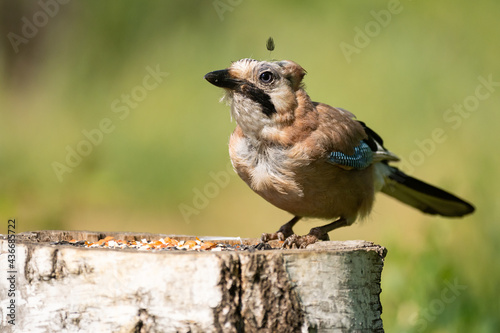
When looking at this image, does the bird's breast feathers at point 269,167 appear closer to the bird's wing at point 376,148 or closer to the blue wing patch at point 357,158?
the blue wing patch at point 357,158

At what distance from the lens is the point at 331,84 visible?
335 inches

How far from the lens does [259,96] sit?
4484mm

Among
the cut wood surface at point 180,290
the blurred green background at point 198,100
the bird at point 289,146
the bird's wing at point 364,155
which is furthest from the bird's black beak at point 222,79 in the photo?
the blurred green background at point 198,100

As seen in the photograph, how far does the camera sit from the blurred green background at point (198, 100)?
295 inches

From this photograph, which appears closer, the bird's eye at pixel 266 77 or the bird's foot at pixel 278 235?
the bird's eye at pixel 266 77

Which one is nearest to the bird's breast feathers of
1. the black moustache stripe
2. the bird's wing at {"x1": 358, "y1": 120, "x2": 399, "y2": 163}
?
the black moustache stripe

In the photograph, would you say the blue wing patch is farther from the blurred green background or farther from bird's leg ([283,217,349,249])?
the blurred green background

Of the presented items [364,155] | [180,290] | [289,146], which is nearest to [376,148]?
[364,155]

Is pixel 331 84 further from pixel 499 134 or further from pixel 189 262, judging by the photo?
pixel 189 262

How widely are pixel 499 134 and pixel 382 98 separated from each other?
5.19ft

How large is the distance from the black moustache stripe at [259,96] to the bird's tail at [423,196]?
1.98 m

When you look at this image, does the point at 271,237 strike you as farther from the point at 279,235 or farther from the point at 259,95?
the point at 259,95

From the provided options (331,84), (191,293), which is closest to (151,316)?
(191,293)

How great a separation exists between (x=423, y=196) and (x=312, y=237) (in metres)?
2.18
